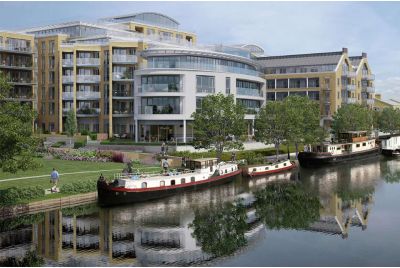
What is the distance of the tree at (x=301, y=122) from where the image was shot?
6618 centimetres

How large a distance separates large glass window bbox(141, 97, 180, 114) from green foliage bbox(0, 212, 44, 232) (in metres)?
40.6

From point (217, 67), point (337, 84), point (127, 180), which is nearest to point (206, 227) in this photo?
point (127, 180)

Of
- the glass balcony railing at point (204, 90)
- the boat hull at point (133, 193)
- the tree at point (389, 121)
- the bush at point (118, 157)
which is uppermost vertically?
the glass balcony railing at point (204, 90)

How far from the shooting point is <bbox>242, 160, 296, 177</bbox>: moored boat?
56.6 meters

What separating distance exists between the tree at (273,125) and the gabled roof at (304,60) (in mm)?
49081

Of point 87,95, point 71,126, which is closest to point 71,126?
point 71,126

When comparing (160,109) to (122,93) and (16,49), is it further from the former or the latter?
(16,49)

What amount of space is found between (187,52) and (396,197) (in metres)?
39.8

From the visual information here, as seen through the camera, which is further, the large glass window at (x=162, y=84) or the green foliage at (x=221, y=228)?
the large glass window at (x=162, y=84)

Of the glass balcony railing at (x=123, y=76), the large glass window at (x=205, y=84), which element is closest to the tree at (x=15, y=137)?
the large glass window at (x=205, y=84)

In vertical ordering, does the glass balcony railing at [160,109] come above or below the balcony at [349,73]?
below

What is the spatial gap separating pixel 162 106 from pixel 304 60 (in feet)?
172

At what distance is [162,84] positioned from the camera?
2936 inches

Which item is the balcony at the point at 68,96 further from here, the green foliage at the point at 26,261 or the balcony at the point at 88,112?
the green foliage at the point at 26,261
